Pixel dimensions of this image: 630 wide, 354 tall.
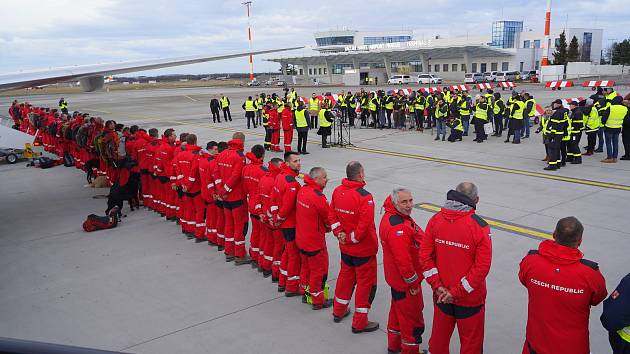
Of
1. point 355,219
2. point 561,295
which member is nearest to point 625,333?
point 561,295

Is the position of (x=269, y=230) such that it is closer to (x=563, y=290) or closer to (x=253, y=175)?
(x=253, y=175)

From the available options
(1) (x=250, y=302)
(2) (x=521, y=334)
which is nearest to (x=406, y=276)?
(2) (x=521, y=334)

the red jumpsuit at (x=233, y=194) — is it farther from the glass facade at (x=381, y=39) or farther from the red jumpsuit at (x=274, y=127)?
the glass facade at (x=381, y=39)

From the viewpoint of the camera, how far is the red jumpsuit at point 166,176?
905 centimetres

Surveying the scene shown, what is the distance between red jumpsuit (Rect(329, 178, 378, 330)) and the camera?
4.82 m

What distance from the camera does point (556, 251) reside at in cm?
336

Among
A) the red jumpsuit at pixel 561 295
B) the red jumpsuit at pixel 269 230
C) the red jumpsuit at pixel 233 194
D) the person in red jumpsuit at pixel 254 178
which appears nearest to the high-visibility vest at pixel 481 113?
the red jumpsuit at pixel 233 194

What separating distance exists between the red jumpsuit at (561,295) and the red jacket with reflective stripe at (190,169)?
5.78 metres

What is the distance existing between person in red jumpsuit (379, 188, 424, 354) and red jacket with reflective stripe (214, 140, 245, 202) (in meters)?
3.10

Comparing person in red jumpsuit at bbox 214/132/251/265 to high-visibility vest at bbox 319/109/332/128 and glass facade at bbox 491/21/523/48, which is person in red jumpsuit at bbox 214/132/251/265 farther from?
glass facade at bbox 491/21/523/48

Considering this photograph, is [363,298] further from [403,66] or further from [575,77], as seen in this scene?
[403,66]

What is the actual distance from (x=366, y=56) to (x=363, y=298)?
81.5 metres

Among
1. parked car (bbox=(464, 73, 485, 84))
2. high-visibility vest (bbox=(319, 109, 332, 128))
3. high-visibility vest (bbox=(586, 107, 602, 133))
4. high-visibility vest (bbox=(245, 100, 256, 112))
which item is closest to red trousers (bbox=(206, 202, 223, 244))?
high-visibility vest (bbox=(319, 109, 332, 128))

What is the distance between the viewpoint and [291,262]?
599cm
